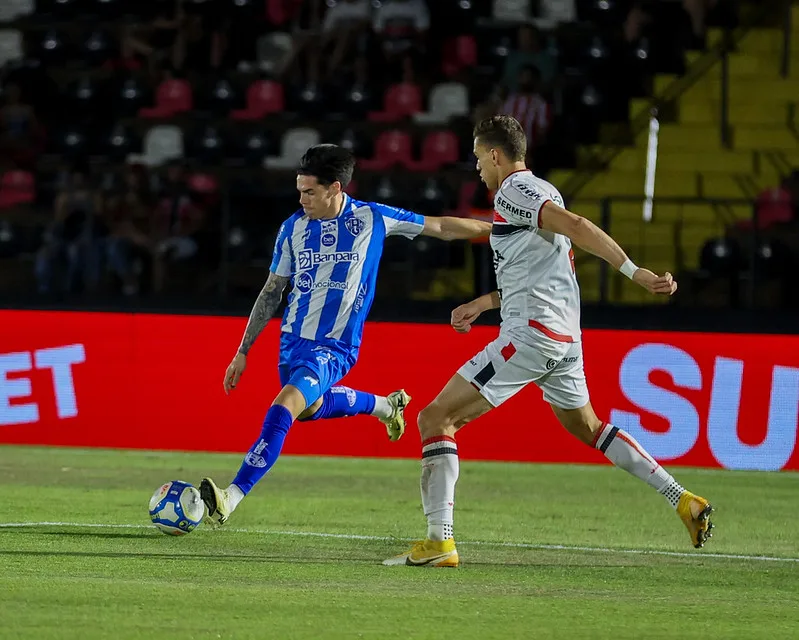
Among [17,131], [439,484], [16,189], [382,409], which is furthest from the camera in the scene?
[17,131]

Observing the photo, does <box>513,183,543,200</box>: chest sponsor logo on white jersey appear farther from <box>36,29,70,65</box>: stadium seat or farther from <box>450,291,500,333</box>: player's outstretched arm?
<box>36,29,70,65</box>: stadium seat

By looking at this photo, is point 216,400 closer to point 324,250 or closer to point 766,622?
point 324,250

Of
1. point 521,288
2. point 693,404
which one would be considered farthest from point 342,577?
point 693,404

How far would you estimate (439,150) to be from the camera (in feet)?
61.3

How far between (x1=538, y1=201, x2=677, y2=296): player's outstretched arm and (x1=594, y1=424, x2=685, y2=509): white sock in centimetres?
124

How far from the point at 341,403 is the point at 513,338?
6.28ft

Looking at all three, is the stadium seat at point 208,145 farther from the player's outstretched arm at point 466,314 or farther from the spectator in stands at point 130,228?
the player's outstretched arm at point 466,314

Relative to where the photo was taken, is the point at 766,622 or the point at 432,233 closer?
the point at 766,622

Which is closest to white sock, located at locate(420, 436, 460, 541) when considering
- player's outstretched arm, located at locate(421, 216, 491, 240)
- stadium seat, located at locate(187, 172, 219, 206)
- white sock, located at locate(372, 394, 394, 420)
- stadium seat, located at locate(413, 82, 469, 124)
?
player's outstretched arm, located at locate(421, 216, 491, 240)

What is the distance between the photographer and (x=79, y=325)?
1384cm

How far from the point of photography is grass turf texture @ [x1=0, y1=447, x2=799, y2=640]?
5766 millimetres

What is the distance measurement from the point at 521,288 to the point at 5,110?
545 inches

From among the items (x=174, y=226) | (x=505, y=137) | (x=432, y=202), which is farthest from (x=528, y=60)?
(x=505, y=137)

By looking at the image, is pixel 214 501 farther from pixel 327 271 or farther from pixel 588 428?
pixel 588 428
